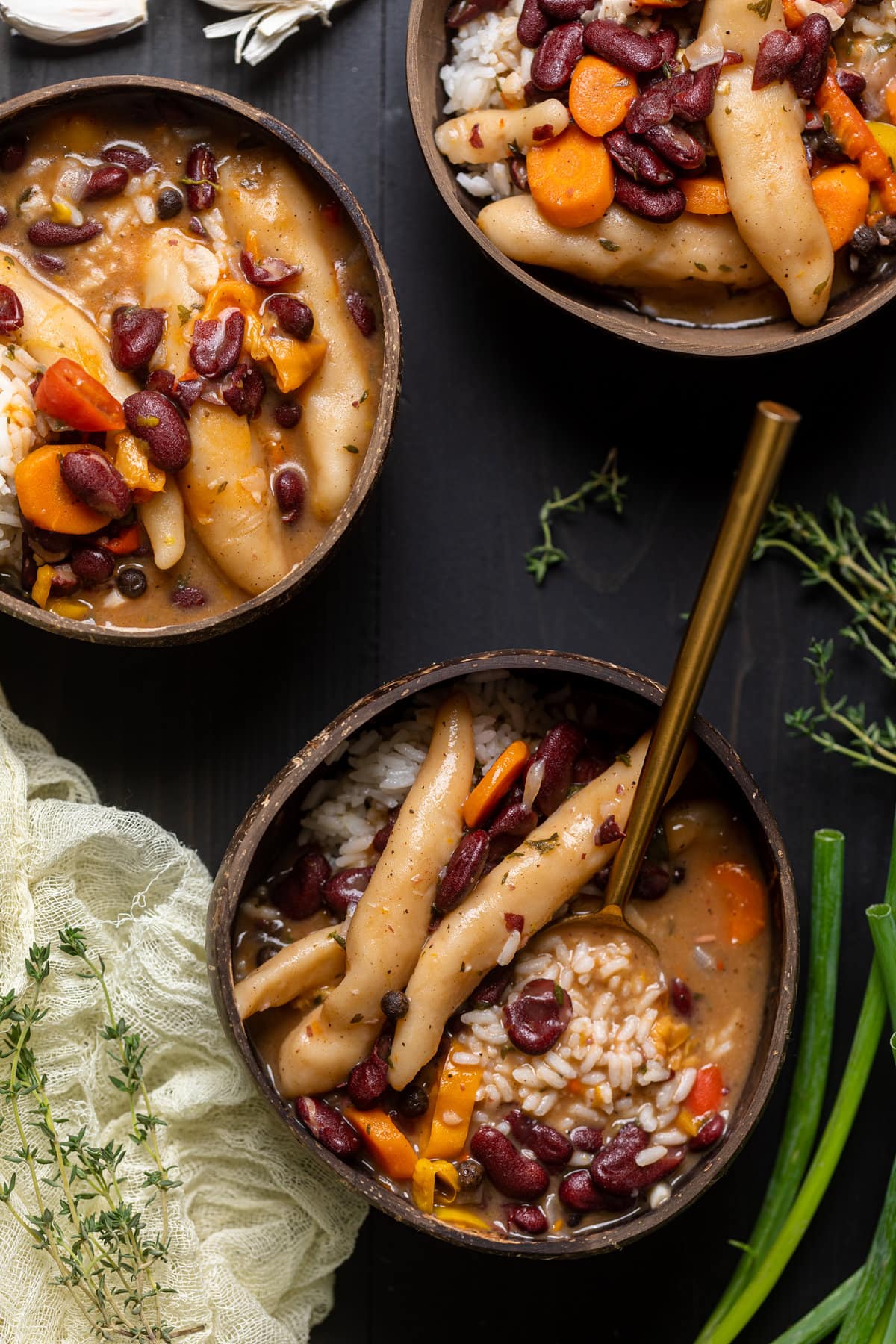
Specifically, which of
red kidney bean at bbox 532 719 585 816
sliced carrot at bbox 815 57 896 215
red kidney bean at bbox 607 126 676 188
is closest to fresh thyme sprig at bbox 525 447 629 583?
red kidney bean at bbox 532 719 585 816

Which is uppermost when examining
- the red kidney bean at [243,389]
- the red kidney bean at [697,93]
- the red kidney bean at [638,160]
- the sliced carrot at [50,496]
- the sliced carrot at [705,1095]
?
the red kidney bean at [697,93]

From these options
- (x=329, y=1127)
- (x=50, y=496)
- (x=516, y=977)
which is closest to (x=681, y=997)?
(x=516, y=977)

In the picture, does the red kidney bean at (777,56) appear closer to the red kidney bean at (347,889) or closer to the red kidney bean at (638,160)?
the red kidney bean at (638,160)

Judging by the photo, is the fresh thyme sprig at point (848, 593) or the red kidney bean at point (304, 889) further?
the fresh thyme sprig at point (848, 593)

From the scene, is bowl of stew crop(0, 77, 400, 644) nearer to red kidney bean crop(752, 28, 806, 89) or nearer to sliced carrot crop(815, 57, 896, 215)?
red kidney bean crop(752, 28, 806, 89)

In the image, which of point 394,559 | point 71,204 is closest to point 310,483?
point 394,559

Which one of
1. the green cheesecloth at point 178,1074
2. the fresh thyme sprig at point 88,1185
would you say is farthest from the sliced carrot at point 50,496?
the fresh thyme sprig at point 88,1185

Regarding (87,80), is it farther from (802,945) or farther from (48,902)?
(802,945)
